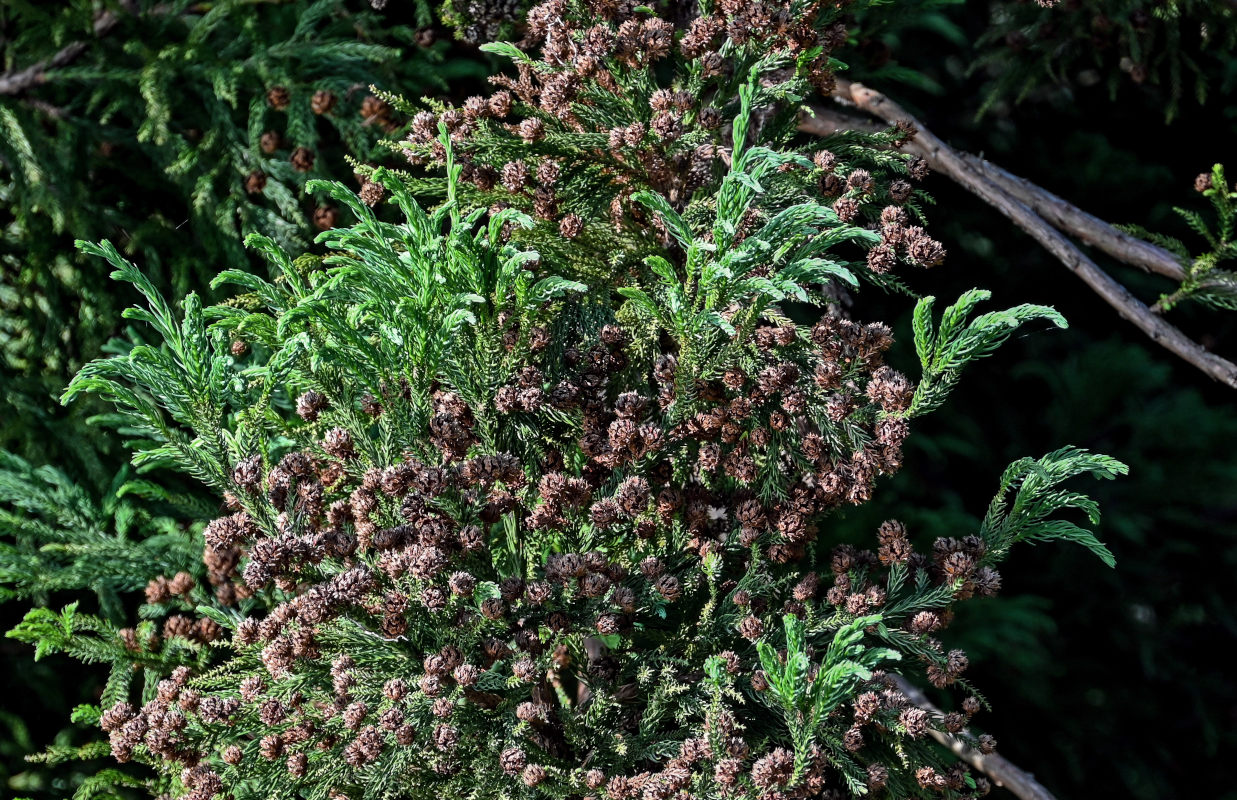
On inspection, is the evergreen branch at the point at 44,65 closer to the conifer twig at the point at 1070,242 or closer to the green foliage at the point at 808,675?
the conifer twig at the point at 1070,242

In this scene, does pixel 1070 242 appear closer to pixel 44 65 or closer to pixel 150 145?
pixel 150 145

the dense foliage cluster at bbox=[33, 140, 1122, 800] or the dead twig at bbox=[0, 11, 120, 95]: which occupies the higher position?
the dead twig at bbox=[0, 11, 120, 95]

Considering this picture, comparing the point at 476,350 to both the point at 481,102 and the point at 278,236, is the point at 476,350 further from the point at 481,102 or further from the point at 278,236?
the point at 278,236

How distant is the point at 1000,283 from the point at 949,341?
321 centimetres

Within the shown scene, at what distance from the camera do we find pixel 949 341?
1.50 meters

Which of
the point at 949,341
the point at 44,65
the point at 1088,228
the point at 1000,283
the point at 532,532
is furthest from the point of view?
the point at 1000,283

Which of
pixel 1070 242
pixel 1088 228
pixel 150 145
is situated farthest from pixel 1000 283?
pixel 150 145

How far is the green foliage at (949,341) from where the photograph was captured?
4.65 ft

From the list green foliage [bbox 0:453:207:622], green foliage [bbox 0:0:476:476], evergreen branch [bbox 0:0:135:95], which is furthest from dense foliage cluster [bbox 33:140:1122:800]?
evergreen branch [bbox 0:0:135:95]

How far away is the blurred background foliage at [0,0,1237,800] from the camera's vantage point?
8.64 ft

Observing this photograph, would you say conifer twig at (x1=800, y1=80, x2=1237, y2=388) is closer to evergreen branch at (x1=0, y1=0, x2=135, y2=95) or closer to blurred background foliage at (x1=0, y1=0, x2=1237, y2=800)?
blurred background foliage at (x1=0, y1=0, x2=1237, y2=800)

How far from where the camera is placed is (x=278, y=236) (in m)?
2.57

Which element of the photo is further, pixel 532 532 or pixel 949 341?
pixel 532 532

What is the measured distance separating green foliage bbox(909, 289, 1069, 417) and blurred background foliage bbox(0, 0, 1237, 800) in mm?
1355
